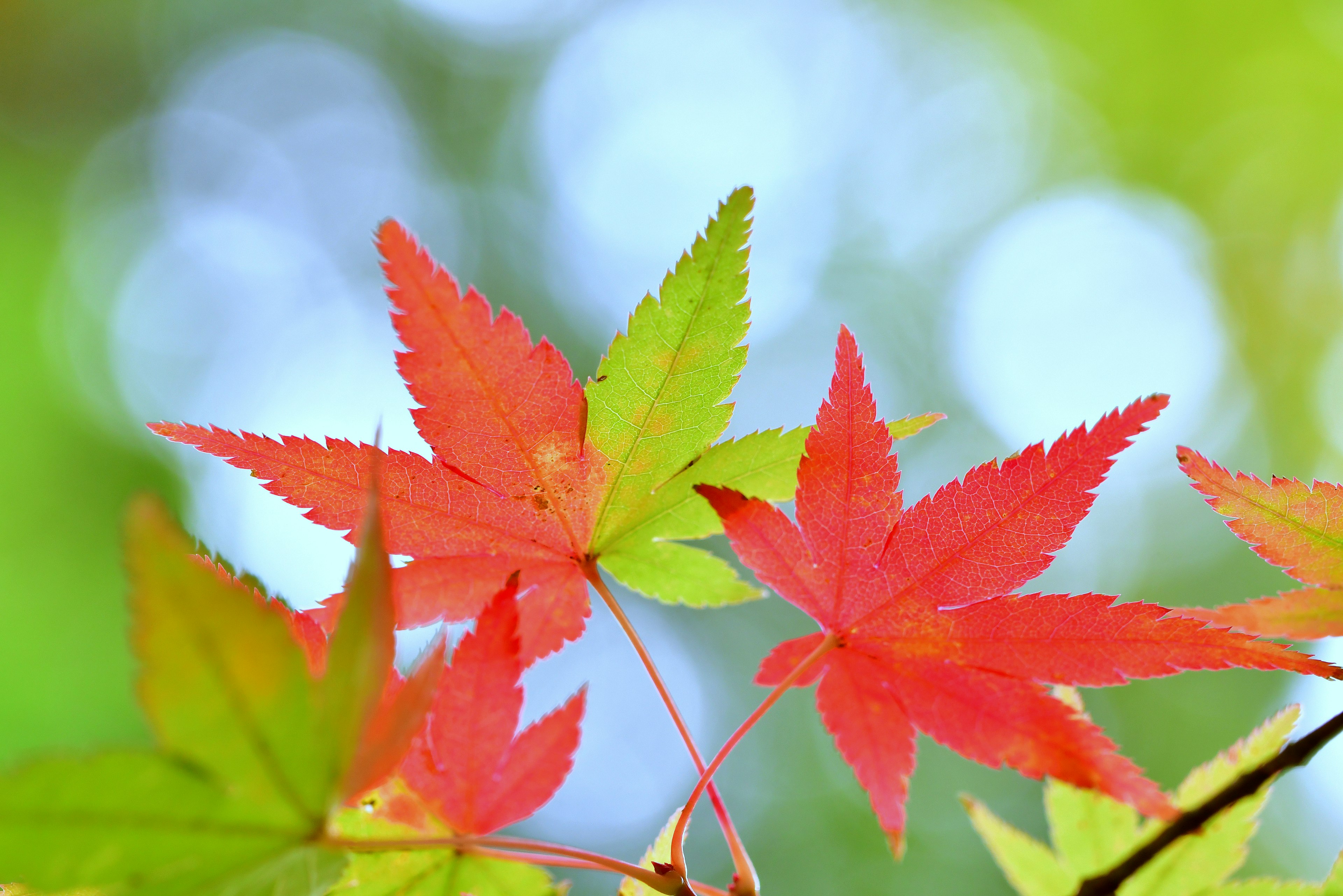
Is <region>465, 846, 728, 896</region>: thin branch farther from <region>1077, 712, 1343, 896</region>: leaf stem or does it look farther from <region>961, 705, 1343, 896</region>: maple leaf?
<region>961, 705, 1343, 896</region>: maple leaf

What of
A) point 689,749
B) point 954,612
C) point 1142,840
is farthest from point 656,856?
point 1142,840

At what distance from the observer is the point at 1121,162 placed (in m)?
7.52

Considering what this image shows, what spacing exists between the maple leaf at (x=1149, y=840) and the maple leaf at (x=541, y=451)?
37cm

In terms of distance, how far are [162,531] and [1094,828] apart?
2.83ft

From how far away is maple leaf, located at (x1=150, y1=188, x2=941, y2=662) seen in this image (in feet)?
2.20

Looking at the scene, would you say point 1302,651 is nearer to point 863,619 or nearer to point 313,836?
point 863,619

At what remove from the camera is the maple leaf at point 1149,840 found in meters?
0.70

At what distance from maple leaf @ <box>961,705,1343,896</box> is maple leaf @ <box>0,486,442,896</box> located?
0.57 metres

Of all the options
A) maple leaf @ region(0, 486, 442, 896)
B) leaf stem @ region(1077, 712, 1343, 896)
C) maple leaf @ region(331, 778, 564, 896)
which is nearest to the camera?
maple leaf @ region(0, 486, 442, 896)

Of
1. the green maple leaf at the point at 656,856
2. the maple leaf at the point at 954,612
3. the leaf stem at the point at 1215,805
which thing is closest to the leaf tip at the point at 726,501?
the maple leaf at the point at 954,612

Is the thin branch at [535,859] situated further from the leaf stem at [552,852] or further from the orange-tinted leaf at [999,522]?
the orange-tinted leaf at [999,522]

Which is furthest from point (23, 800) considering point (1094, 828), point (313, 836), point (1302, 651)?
point (1094, 828)

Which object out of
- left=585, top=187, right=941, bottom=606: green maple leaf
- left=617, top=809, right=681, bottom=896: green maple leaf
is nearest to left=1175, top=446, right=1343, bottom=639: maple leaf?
left=585, top=187, right=941, bottom=606: green maple leaf

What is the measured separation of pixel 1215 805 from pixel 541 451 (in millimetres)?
545
